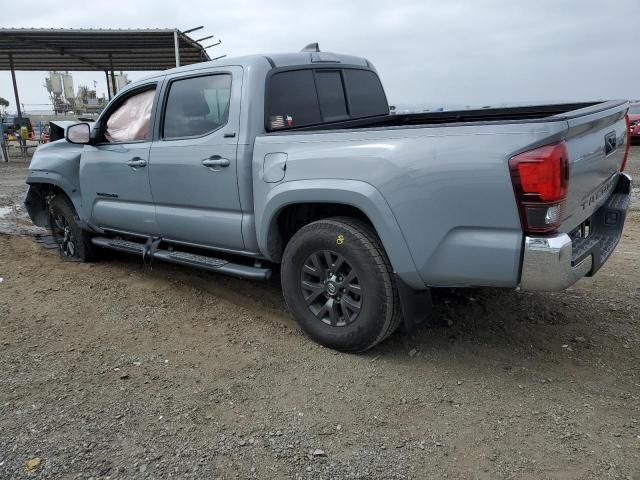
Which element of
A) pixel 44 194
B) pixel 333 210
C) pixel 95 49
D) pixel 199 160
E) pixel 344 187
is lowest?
pixel 44 194

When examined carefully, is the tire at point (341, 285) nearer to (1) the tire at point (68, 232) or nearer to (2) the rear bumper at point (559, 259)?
(2) the rear bumper at point (559, 259)

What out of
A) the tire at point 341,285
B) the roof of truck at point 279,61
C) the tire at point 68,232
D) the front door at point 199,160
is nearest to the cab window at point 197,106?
the front door at point 199,160

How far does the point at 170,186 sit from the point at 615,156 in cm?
321

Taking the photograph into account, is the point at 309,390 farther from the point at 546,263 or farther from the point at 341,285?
the point at 546,263

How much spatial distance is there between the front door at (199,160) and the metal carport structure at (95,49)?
392 inches

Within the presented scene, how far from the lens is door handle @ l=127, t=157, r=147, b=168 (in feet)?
14.5

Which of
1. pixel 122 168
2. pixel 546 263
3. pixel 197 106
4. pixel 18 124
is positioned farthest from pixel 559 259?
pixel 18 124

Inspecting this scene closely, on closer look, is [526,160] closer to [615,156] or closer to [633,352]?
[615,156]

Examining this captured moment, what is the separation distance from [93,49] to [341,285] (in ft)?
53.5

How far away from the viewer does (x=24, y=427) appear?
278 centimetres

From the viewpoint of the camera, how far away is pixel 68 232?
5785mm

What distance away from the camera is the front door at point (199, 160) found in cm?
376

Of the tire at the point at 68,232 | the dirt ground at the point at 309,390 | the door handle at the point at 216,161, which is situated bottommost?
the dirt ground at the point at 309,390

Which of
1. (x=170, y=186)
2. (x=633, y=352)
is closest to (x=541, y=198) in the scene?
(x=633, y=352)
